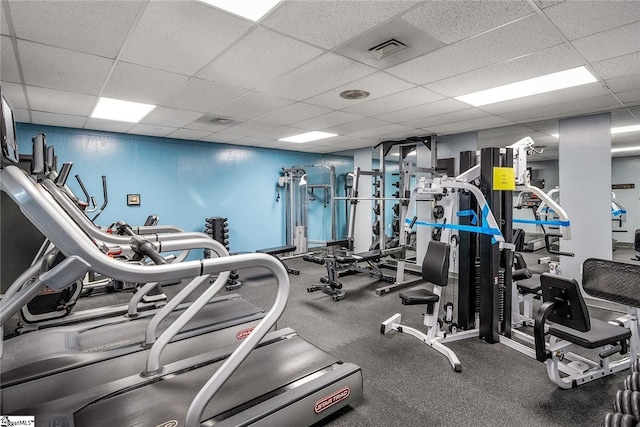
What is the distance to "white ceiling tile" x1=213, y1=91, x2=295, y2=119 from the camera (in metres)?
3.29

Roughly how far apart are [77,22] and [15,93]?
76.3 inches

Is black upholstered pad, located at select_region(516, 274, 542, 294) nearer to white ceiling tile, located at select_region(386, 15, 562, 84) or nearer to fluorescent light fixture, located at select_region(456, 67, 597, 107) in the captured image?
fluorescent light fixture, located at select_region(456, 67, 597, 107)

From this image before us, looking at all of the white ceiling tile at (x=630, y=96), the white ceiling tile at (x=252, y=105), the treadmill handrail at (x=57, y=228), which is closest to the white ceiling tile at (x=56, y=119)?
the white ceiling tile at (x=252, y=105)

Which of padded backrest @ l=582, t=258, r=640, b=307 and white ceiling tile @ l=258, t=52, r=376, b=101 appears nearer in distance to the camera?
padded backrest @ l=582, t=258, r=640, b=307

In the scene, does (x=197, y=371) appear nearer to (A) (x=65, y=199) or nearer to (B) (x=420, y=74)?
(A) (x=65, y=199)

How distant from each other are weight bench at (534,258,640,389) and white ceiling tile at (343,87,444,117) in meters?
2.03

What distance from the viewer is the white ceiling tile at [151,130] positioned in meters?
4.60

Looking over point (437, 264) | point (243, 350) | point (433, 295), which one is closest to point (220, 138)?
point (437, 264)

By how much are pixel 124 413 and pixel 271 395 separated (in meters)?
0.73

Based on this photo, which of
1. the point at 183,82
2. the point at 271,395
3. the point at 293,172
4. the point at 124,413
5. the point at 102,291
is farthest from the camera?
the point at 293,172

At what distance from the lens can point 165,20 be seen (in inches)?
72.4

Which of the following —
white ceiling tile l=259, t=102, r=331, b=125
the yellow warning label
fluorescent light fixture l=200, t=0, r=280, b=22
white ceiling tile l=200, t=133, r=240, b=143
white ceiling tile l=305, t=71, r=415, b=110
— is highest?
white ceiling tile l=200, t=133, r=240, b=143

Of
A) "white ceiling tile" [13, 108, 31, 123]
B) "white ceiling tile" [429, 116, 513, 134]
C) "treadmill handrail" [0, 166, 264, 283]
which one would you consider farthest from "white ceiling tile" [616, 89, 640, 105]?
"white ceiling tile" [13, 108, 31, 123]

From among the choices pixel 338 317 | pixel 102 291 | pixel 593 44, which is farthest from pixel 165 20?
pixel 102 291
